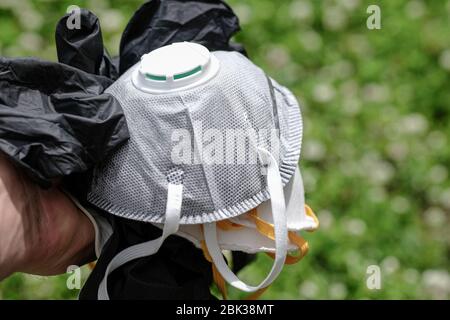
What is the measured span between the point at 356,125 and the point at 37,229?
1043 mm

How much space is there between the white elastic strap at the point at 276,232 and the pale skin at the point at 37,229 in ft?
0.56

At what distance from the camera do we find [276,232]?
3.12 feet

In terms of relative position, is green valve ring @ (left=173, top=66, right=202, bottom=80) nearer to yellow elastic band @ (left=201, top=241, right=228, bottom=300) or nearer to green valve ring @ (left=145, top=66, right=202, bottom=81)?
green valve ring @ (left=145, top=66, right=202, bottom=81)

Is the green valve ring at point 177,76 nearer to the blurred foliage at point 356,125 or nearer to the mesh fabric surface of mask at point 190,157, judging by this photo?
the mesh fabric surface of mask at point 190,157

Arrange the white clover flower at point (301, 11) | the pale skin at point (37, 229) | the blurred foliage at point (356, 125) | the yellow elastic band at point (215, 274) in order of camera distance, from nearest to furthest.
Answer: the pale skin at point (37, 229) < the yellow elastic band at point (215, 274) < the blurred foliage at point (356, 125) < the white clover flower at point (301, 11)

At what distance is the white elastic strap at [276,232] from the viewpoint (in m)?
0.95

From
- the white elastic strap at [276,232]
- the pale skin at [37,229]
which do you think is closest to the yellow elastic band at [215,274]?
the white elastic strap at [276,232]

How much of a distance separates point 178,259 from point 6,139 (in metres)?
0.30

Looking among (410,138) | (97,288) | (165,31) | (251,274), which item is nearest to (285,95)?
(165,31)

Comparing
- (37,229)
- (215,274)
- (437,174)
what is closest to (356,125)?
(437,174)

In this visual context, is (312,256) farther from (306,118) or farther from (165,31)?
(165,31)

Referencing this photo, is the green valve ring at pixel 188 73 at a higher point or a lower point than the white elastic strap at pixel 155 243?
higher

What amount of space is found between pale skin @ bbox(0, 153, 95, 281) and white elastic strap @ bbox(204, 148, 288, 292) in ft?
0.56

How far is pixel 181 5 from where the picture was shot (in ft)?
3.85
